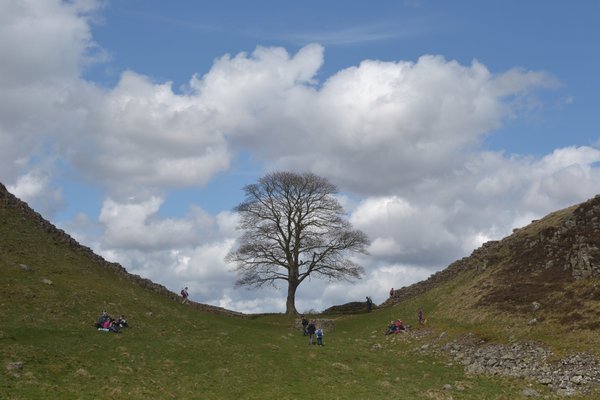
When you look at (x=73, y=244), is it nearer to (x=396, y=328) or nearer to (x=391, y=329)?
(x=391, y=329)

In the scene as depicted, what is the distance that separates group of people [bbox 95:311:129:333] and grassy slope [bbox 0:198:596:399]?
0.79 meters

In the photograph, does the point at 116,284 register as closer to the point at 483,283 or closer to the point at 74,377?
the point at 74,377

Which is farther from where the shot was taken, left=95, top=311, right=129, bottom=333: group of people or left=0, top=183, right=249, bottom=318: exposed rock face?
left=0, top=183, right=249, bottom=318: exposed rock face

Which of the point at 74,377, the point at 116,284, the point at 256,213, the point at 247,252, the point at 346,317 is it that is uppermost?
the point at 256,213

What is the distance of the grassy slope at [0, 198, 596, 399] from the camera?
1268 inches

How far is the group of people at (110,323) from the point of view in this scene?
4559 centimetres

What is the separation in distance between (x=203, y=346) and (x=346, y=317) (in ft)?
116

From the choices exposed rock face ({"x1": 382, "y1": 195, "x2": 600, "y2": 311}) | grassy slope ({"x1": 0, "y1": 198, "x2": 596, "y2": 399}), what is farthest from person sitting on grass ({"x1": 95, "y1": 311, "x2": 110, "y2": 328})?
exposed rock face ({"x1": 382, "y1": 195, "x2": 600, "y2": 311})

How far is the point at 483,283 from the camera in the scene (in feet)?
211

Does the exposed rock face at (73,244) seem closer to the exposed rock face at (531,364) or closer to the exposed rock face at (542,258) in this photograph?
the exposed rock face at (542,258)

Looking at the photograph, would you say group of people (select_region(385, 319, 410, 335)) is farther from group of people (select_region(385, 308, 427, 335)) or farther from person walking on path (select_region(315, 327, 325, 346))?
person walking on path (select_region(315, 327, 325, 346))

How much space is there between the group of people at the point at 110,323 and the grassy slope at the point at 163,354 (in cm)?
79

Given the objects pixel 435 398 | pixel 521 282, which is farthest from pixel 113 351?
pixel 521 282

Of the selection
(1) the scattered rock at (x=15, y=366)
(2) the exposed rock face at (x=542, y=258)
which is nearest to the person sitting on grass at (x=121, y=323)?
(1) the scattered rock at (x=15, y=366)
